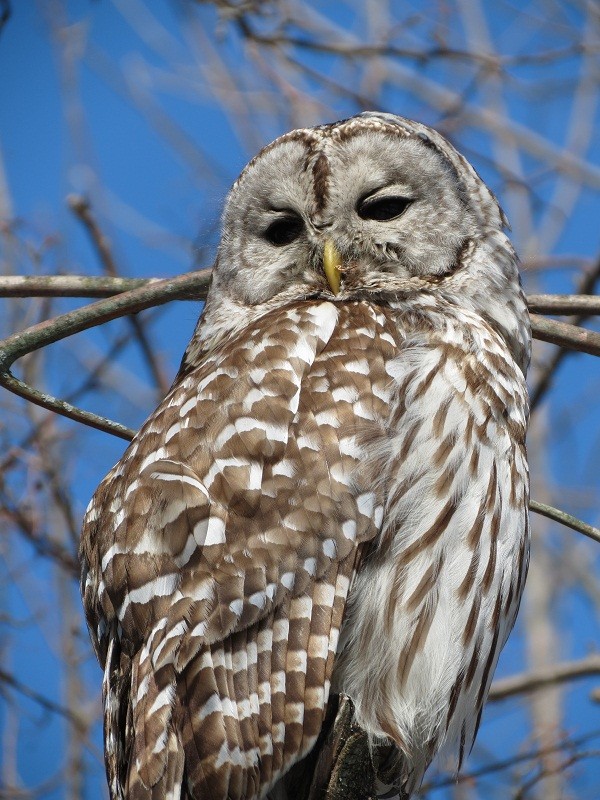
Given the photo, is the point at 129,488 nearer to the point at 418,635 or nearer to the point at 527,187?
the point at 418,635

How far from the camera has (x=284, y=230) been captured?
157 inches

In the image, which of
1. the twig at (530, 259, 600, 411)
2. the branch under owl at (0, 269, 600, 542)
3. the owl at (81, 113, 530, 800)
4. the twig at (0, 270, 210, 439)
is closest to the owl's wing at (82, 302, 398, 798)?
the owl at (81, 113, 530, 800)

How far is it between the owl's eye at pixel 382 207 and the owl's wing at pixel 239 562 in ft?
2.30

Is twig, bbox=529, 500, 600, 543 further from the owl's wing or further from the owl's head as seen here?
the owl's head

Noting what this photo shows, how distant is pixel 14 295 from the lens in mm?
3557

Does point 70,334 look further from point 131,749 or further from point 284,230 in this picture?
point 131,749

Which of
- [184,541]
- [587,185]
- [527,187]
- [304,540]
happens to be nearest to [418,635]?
[304,540]

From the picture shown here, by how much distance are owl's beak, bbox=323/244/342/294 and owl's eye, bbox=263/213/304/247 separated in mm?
234

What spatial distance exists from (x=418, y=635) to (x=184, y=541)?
69 centimetres

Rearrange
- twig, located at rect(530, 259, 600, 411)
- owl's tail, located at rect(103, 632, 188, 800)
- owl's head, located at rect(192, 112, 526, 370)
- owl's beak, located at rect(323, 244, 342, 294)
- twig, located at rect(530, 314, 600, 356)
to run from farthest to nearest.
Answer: twig, located at rect(530, 259, 600, 411) → owl's head, located at rect(192, 112, 526, 370) → owl's beak, located at rect(323, 244, 342, 294) → twig, located at rect(530, 314, 600, 356) → owl's tail, located at rect(103, 632, 188, 800)

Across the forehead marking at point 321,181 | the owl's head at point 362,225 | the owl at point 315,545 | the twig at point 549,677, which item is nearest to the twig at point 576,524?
the owl at point 315,545

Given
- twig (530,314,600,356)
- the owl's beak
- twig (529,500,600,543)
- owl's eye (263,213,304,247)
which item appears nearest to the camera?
twig (529,500,600,543)

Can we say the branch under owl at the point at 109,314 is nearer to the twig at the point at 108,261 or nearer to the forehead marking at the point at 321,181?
the forehead marking at the point at 321,181

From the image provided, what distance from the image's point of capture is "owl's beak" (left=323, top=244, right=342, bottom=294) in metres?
3.61
